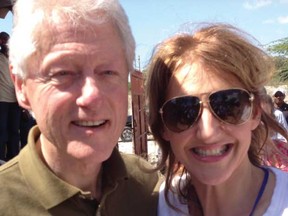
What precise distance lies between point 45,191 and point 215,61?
0.91 meters

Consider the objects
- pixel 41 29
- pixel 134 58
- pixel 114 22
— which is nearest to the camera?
pixel 41 29

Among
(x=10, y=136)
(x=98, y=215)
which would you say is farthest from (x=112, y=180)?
(x=10, y=136)

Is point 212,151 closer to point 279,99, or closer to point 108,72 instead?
point 108,72

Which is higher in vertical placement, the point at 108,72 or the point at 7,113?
the point at 108,72

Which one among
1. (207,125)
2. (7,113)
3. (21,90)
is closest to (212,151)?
(207,125)

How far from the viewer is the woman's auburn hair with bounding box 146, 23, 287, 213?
2080 millimetres

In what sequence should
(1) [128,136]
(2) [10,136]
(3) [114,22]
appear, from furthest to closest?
(1) [128,136]
(2) [10,136]
(3) [114,22]

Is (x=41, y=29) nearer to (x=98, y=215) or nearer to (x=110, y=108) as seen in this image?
(x=110, y=108)

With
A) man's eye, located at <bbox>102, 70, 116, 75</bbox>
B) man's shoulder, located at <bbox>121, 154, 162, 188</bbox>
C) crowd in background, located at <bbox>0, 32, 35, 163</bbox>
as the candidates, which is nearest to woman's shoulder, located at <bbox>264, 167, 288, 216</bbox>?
man's shoulder, located at <bbox>121, 154, 162, 188</bbox>

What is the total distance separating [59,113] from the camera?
71.6 inches

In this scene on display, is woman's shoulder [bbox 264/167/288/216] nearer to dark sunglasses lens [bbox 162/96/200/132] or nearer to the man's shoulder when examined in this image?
dark sunglasses lens [bbox 162/96/200/132]

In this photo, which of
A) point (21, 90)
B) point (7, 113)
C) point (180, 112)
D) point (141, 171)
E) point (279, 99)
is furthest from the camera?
point (279, 99)

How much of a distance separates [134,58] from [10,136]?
468cm

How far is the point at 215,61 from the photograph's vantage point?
2.07 meters
